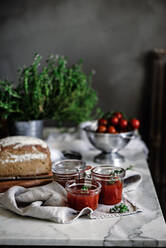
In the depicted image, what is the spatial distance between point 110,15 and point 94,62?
22.3 inches

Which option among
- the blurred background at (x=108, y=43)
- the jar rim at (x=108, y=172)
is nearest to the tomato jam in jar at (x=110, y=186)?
the jar rim at (x=108, y=172)

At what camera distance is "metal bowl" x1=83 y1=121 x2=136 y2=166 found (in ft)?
5.88

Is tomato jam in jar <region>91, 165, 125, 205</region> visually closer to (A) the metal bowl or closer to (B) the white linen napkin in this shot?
(B) the white linen napkin

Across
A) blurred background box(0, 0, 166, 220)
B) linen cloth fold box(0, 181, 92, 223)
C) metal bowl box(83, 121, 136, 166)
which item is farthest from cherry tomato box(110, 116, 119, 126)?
blurred background box(0, 0, 166, 220)

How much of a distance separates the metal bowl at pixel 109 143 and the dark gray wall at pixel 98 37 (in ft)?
6.70

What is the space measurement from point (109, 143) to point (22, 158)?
0.54 meters

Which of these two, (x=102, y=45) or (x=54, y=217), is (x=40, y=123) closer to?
(x=54, y=217)

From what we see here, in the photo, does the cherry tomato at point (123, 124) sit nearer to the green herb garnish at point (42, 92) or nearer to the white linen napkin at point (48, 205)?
the green herb garnish at point (42, 92)

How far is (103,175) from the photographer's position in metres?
1.25

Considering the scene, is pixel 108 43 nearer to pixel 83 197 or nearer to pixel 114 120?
pixel 114 120

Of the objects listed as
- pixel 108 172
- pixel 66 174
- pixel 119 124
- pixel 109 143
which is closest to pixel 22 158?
pixel 66 174

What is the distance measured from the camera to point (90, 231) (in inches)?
40.4

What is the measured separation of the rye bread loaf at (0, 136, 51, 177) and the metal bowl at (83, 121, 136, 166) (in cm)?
38

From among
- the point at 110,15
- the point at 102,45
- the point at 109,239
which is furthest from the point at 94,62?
the point at 109,239
